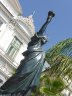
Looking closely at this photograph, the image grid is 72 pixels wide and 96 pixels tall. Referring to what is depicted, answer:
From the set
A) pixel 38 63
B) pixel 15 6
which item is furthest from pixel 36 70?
pixel 15 6

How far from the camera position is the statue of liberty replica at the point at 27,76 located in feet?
19.9

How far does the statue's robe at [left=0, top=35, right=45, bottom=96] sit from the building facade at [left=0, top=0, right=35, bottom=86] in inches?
576

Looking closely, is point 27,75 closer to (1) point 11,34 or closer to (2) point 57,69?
(2) point 57,69

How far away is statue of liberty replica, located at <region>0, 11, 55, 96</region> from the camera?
19.9 feet

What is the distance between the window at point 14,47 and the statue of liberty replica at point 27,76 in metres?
16.0

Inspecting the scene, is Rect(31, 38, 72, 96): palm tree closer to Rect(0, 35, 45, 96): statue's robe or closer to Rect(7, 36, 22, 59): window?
Rect(0, 35, 45, 96): statue's robe

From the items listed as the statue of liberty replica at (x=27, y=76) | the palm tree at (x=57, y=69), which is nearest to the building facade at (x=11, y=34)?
the palm tree at (x=57, y=69)

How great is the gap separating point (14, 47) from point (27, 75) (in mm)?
17244

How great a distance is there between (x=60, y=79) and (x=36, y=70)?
6822 mm

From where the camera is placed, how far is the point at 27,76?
619cm

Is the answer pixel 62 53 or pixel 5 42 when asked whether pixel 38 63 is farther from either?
pixel 5 42

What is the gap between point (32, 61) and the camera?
6.42 m

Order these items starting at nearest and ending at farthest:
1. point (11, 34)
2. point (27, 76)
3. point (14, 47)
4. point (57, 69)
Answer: point (27, 76), point (57, 69), point (11, 34), point (14, 47)


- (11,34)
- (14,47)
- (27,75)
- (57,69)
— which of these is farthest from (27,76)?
(14,47)
